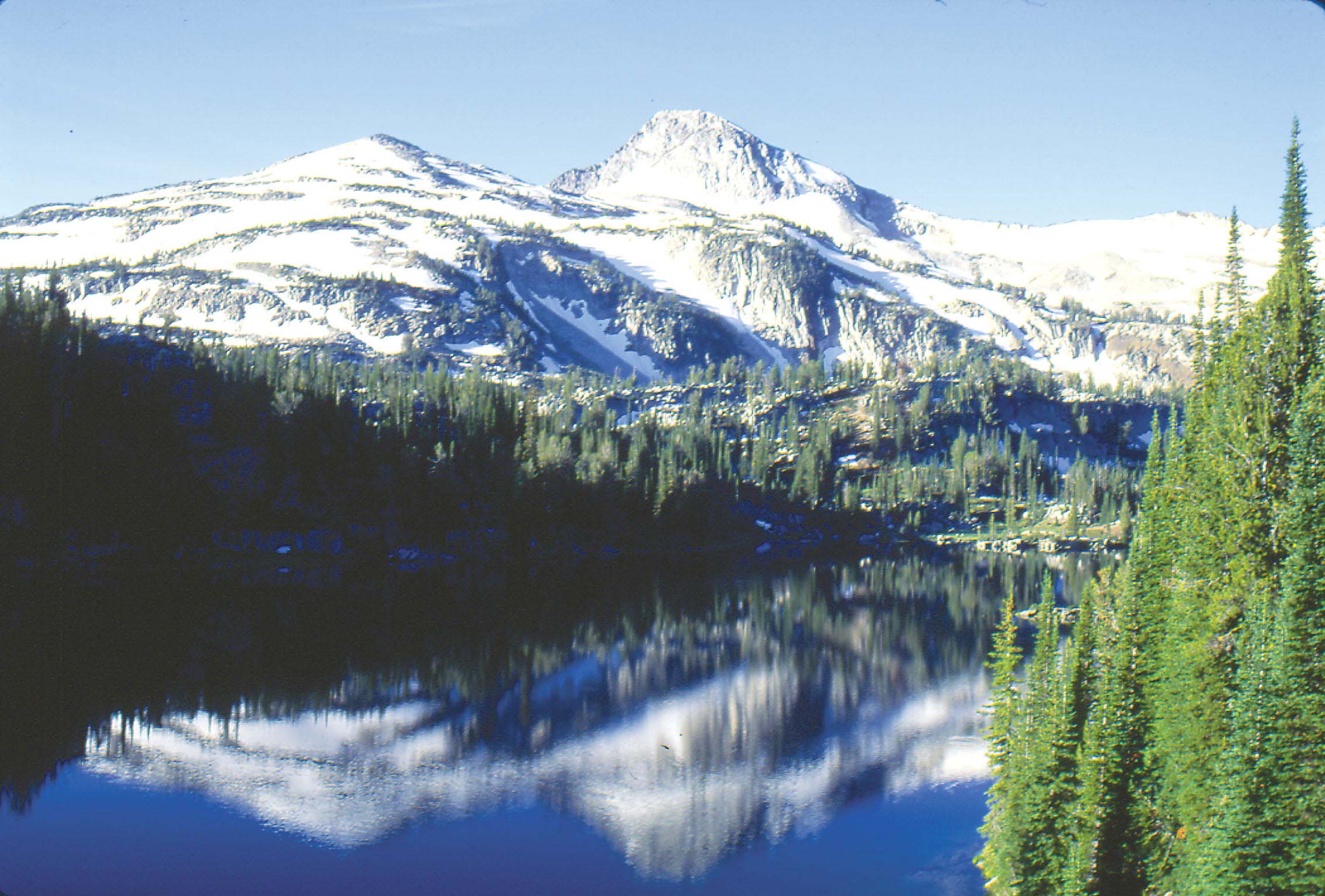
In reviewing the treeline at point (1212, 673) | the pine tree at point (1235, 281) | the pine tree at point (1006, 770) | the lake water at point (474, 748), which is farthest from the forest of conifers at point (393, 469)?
the pine tree at point (1235, 281)

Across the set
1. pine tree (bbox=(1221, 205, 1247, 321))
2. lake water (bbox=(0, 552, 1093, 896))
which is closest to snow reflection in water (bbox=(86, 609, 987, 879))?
lake water (bbox=(0, 552, 1093, 896))

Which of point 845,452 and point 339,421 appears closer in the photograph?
point 339,421

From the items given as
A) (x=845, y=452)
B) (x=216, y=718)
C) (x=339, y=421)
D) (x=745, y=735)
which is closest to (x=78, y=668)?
(x=216, y=718)

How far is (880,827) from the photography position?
1308 inches

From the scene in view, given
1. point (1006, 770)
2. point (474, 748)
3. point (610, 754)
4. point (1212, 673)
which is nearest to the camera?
point (1212, 673)

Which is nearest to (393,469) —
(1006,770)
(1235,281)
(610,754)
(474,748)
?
(474,748)

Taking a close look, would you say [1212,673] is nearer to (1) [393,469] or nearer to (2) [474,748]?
(2) [474,748]

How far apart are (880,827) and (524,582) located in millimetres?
51672

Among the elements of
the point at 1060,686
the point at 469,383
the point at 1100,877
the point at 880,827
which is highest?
the point at 469,383

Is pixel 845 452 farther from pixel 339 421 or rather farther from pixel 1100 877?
pixel 1100 877

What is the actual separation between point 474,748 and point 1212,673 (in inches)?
1091

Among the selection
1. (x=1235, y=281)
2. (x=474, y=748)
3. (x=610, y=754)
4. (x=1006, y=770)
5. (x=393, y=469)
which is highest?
(x=1235, y=281)

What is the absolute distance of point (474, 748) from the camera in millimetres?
39312

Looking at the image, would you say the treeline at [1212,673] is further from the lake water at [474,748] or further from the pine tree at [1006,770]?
the lake water at [474,748]
